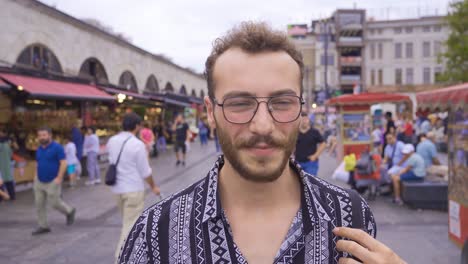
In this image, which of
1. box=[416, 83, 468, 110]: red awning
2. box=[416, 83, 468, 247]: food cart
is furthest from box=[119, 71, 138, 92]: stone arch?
box=[416, 83, 468, 247]: food cart

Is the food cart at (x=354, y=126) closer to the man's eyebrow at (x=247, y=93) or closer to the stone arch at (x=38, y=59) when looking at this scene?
the stone arch at (x=38, y=59)

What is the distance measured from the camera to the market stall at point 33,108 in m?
11.6

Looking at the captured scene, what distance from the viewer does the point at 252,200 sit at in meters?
1.67

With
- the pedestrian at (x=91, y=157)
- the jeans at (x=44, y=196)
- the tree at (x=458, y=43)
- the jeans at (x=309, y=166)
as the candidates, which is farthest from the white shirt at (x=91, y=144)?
the tree at (x=458, y=43)

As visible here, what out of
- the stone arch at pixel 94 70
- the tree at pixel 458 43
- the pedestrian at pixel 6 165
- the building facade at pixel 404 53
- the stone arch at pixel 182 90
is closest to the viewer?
the pedestrian at pixel 6 165

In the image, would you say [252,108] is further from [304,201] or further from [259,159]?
[304,201]

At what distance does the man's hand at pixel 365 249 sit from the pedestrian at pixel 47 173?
6.44 m

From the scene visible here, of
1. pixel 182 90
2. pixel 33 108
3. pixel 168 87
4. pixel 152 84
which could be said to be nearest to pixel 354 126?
pixel 33 108

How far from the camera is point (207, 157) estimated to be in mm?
19359

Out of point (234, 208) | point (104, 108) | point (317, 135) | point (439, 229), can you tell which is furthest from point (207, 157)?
point (234, 208)

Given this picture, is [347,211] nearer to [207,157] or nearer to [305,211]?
[305,211]

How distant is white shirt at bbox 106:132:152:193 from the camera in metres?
5.49

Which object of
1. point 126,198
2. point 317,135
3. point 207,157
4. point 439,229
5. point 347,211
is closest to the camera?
point 347,211

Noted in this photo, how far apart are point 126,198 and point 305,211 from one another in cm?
422
